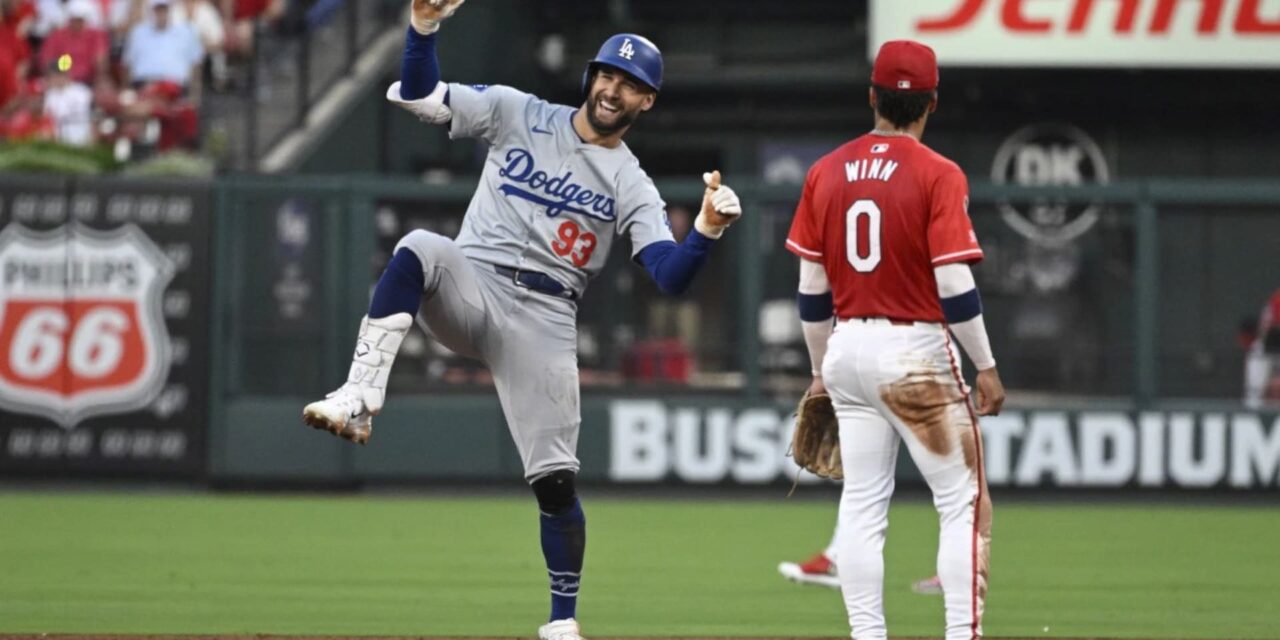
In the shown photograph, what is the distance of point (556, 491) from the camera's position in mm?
7953

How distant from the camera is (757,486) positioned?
53.2 feet

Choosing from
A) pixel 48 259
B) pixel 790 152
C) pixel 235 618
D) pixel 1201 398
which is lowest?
pixel 235 618

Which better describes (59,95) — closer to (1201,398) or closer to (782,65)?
(782,65)

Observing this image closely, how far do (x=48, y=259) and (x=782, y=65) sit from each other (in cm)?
809

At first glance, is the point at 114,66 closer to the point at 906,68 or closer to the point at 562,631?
the point at 562,631

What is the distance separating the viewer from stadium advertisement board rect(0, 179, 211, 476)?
15961mm

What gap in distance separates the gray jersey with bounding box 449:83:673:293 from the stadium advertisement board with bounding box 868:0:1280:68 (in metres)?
11.7

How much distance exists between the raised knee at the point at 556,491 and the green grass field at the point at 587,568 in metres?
1.01

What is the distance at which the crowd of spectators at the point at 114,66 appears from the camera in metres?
18.1

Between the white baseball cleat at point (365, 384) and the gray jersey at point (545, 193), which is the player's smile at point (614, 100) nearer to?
the gray jersey at point (545, 193)

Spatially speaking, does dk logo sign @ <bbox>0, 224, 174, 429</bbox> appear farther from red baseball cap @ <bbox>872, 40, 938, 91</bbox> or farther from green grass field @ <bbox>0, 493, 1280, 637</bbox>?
red baseball cap @ <bbox>872, 40, 938, 91</bbox>

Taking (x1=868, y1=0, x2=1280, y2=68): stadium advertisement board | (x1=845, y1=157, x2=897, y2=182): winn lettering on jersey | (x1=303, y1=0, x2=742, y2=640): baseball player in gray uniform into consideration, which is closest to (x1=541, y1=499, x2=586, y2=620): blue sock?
(x1=303, y1=0, x2=742, y2=640): baseball player in gray uniform

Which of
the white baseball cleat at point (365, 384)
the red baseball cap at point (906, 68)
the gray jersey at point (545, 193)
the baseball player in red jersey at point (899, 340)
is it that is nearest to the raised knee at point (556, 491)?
the gray jersey at point (545, 193)

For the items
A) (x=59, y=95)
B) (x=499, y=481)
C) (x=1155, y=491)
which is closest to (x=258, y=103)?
(x=59, y=95)
